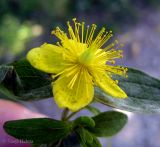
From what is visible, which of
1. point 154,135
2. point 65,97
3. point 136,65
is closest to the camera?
point 65,97

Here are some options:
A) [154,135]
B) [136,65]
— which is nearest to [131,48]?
[136,65]

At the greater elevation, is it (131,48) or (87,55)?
(131,48)

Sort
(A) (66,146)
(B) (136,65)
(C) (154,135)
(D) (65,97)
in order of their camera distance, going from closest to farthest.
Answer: (D) (65,97) < (A) (66,146) < (C) (154,135) < (B) (136,65)

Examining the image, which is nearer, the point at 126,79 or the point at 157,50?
the point at 126,79

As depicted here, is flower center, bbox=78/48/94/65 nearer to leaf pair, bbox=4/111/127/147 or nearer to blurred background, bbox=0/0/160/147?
leaf pair, bbox=4/111/127/147

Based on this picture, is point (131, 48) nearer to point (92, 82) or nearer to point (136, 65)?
point (136, 65)

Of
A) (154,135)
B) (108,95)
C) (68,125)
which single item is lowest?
(154,135)

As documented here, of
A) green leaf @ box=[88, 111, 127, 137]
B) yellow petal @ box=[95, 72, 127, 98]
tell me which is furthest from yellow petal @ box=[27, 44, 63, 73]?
green leaf @ box=[88, 111, 127, 137]
